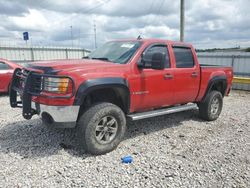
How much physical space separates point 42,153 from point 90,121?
3.32ft

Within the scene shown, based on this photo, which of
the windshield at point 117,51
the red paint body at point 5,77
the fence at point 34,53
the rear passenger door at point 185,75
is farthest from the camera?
the fence at point 34,53

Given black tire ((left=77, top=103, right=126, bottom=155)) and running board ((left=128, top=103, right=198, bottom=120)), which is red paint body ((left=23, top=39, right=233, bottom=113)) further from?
black tire ((left=77, top=103, right=126, bottom=155))

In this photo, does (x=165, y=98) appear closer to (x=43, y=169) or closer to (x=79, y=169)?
(x=79, y=169)

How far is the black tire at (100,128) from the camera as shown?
11.9ft

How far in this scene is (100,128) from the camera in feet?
12.6

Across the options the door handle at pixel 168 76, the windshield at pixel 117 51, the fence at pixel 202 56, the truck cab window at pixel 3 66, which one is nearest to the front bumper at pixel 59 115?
the windshield at pixel 117 51

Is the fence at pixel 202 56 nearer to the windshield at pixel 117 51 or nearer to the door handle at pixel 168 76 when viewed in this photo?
the door handle at pixel 168 76

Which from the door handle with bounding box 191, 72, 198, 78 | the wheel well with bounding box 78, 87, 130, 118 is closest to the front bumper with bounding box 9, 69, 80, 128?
the wheel well with bounding box 78, 87, 130, 118

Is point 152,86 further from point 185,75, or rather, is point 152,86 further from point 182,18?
point 182,18

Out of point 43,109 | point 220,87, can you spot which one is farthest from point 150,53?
point 220,87

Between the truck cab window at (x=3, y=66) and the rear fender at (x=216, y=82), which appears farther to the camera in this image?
the truck cab window at (x=3, y=66)

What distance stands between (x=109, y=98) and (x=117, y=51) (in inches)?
39.2

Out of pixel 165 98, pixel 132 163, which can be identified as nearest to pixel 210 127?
pixel 165 98

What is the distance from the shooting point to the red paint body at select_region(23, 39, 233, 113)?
11.6 feet
